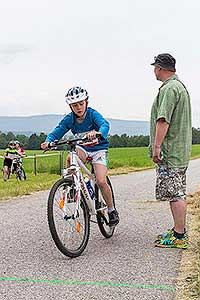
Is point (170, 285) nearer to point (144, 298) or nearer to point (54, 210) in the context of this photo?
point (144, 298)

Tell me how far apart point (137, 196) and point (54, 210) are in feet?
22.1

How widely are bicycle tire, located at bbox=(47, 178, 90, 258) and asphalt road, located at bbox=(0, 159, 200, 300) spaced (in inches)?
5.2

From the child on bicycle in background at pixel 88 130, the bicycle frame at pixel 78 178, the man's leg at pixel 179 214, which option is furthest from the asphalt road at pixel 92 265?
the child on bicycle in background at pixel 88 130

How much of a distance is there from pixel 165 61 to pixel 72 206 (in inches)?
76.0

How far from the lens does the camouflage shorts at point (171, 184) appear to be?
643cm

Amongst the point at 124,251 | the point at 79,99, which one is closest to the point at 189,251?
the point at 124,251

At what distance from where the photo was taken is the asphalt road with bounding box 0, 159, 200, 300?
15.4 feet

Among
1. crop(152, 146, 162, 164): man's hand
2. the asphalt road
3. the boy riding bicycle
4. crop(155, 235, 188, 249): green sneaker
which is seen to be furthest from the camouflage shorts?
the boy riding bicycle

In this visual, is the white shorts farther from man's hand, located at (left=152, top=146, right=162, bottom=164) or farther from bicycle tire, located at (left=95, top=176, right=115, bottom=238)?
man's hand, located at (left=152, top=146, right=162, bottom=164)

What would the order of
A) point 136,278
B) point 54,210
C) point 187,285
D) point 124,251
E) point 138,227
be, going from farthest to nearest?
point 138,227 → point 124,251 → point 54,210 → point 136,278 → point 187,285

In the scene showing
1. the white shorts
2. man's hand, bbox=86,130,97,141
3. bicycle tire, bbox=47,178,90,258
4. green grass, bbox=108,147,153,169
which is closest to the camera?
bicycle tire, bbox=47,178,90,258

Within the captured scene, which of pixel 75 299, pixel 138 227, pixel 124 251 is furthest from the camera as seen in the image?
pixel 138 227

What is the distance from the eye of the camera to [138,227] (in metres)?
7.88

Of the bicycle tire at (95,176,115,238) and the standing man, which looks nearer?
the standing man
